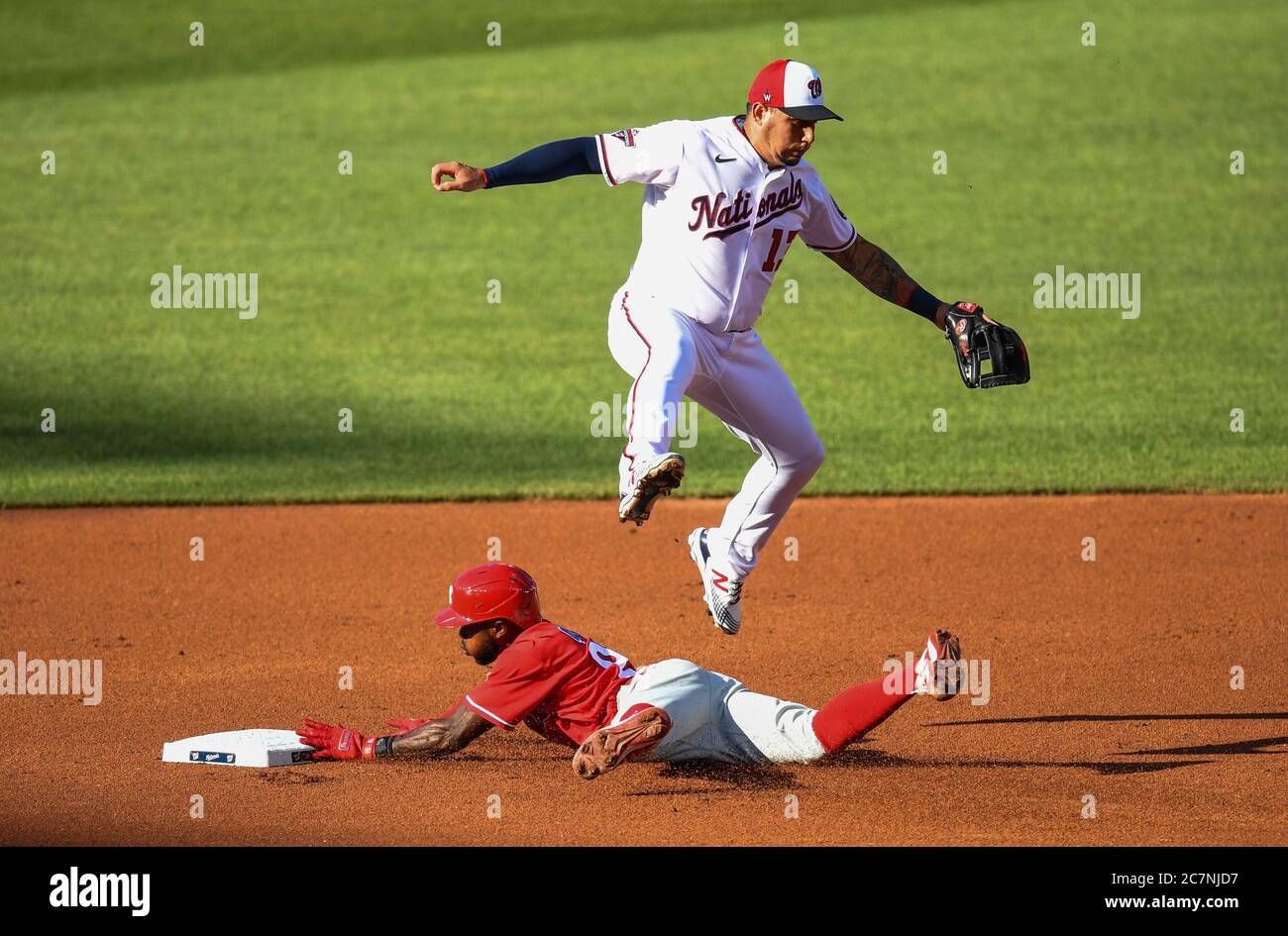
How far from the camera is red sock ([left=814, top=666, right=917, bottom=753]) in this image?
7.00m

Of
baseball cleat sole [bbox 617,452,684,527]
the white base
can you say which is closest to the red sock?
baseball cleat sole [bbox 617,452,684,527]

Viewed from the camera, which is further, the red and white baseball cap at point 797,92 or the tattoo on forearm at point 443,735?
the red and white baseball cap at point 797,92

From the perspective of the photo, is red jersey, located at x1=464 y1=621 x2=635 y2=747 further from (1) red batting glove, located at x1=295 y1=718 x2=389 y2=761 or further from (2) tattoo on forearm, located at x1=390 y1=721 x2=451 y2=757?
(1) red batting glove, located at x1=295 y1=718 x2=389 y2=761

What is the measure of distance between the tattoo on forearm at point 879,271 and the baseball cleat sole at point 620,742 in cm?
254

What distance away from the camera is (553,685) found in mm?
7070

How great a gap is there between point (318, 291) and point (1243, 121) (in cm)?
1314

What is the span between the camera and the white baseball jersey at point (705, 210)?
7.52m

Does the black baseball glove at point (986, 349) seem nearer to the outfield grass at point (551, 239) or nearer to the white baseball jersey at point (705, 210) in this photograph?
the white baseball jersey at point (705, 210)

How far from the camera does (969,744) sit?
7.92 m

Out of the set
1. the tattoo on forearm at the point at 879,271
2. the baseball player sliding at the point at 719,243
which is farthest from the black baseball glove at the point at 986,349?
the tattoo on forearm at the point at 879,271

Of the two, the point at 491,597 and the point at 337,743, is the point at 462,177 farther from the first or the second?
the point at 337,743

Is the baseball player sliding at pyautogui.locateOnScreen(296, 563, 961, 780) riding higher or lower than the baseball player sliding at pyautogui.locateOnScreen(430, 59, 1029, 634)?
lower

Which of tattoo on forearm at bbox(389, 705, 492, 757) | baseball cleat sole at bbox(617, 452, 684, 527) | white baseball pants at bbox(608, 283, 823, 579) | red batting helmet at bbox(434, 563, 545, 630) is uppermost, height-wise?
white baseball pants at bbox(608, 283, 823, 579)

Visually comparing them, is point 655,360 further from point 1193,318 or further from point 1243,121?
point 1243,121
